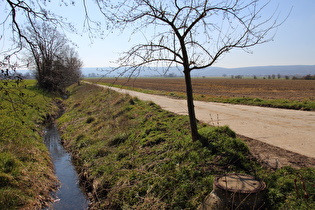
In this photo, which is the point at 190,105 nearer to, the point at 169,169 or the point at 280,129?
the point at 169,169

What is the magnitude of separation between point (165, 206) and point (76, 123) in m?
12.3

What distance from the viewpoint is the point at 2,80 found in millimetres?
5523

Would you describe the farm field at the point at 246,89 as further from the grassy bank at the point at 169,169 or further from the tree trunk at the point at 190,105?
the grassy bank at the point at 169,169

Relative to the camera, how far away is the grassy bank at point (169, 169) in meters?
4.66

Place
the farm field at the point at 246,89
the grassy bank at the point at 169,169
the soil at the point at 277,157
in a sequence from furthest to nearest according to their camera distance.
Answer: the farm field at the point at 246,89
the soil at the point at 277,157
the grassy bank at the point at 169,169

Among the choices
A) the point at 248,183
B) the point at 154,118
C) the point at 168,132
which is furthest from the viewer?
the point at 154,118

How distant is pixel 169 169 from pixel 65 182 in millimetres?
4190

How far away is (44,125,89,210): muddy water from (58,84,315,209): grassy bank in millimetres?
324

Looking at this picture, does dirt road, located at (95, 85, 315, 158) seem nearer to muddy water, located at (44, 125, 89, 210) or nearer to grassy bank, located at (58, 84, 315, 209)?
grassy bank, located at (58, 84, 315, 209)

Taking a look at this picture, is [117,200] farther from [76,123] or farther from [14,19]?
[76,123]

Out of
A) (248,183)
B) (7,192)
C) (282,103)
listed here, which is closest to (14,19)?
(7,192)

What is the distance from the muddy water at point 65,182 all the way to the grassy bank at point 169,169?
0.32m

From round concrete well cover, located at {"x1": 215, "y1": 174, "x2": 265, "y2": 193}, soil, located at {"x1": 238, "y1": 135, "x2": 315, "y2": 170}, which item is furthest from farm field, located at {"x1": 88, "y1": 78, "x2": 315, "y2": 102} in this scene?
soil, located at {"x1": 238, "y1": 135, "x2": 315, "y2": 170}

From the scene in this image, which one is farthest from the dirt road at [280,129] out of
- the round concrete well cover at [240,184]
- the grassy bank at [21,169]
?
the grassy bank at [21,169]
